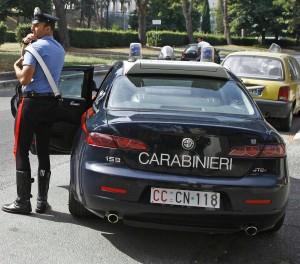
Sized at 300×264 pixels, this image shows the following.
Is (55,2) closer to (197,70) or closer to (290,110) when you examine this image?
(290,110)

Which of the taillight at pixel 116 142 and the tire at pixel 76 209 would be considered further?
the tire at pixel 76 209

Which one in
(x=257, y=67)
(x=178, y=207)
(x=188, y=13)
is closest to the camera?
(x=178, y=207)

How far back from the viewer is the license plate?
416cm

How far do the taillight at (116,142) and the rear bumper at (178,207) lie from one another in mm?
172

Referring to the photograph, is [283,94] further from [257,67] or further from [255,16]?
[255,16]

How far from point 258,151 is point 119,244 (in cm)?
134

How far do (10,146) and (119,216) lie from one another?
4612mm

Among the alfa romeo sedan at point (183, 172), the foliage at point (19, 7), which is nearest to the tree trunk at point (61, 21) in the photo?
the foliage at point (19, 7)

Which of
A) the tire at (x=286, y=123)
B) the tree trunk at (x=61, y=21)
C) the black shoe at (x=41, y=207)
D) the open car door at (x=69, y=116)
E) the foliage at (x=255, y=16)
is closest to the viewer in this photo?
the black shoe at (x=41, y=207)

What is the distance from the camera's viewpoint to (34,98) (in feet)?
16.7

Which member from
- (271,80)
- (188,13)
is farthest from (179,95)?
(188,13)

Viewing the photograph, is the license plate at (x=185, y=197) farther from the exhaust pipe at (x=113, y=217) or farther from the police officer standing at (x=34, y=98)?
the police officer standing at (x=34, y=98)

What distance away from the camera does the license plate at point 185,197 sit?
416 cm

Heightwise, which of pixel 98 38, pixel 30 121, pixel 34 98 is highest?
pixel 34 98
